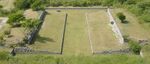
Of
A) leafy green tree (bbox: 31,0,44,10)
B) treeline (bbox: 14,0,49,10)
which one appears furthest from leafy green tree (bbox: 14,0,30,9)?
leafy green tree (bbox: 31,0,44,10)

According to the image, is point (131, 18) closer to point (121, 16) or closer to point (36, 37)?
point (121, 16)

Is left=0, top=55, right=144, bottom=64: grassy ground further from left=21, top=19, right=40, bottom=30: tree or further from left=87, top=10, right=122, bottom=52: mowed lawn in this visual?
left=21, top=19, right=40, bottom=30: tree

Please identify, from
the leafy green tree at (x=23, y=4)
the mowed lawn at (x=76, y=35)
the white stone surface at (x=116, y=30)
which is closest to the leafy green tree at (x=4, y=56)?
the mowed lawn at (x=76, y=35)

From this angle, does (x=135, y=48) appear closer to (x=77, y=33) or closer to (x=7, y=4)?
(x=77, y=33)

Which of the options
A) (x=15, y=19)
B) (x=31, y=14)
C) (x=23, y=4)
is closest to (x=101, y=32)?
(x=15, y=19)

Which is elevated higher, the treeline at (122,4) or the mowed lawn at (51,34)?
the mowed lawn at (51,34)

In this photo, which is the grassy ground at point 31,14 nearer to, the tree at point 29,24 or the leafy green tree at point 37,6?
the leafy green tree at point 37,6

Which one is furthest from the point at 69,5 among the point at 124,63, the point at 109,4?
the point at 124,63
